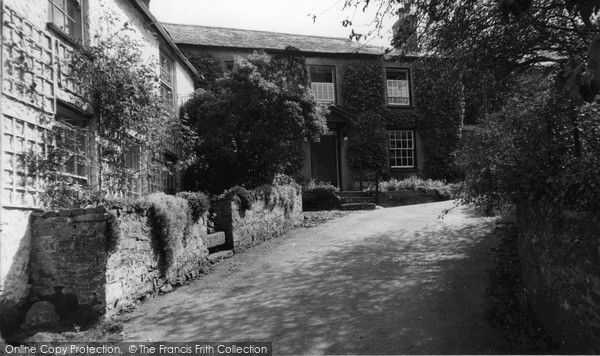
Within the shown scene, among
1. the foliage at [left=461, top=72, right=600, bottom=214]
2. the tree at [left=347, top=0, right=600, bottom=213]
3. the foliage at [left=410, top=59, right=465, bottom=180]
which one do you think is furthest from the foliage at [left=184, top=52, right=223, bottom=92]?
the foliage at [left=461, top=72, right=600, bottom=214]

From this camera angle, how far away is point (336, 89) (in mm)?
21453

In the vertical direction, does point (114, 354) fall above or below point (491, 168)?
below

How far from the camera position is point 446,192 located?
18953 millimetres

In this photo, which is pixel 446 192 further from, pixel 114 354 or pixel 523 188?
pixel 114 354

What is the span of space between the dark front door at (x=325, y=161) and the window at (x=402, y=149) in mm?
2677

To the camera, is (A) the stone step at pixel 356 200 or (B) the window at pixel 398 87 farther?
(B) the window at pixel 398 87

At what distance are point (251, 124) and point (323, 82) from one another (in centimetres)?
957

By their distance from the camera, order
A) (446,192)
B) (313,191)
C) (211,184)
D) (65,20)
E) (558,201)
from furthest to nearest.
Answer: (446,192) < (313,191) < (211,184) < (65,20) < (558,201)

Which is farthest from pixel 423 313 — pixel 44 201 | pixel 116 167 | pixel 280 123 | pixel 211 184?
pixel 211 184

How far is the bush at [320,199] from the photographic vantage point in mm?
17266

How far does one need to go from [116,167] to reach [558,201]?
304 inches

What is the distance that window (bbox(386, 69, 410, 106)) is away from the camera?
22.4 metres

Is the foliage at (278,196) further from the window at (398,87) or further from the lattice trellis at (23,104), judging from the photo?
the window at (398,87)

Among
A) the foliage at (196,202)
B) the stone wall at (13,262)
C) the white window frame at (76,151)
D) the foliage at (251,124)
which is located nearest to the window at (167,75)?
the foliage at (251,124)
